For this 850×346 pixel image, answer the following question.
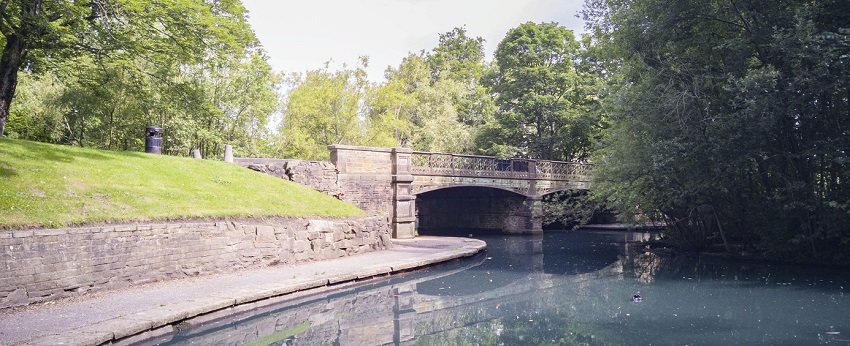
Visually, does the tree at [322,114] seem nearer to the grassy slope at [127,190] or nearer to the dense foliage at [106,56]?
the dense foliage at [106,56]

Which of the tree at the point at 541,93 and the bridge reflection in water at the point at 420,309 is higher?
the tree at the point at 541,93

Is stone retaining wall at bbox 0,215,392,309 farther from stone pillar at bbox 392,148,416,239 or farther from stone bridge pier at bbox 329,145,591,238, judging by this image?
stone pillar at bbox 392,148,416,239

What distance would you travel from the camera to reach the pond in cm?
841

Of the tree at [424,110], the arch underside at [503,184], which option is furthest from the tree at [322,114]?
the arch underside at [503,184]

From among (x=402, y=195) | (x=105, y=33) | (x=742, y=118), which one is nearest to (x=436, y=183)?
(x=402, y=195)

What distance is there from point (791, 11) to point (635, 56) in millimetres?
4360

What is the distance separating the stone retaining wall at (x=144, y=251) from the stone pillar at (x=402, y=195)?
621 cm

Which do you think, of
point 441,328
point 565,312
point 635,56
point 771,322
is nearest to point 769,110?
point 635,56

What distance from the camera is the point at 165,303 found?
31.3 feet

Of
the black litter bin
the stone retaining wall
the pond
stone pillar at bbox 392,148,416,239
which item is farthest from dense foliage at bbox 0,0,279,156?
the pond

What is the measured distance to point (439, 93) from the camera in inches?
1636

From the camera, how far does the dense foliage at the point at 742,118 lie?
14836 mm

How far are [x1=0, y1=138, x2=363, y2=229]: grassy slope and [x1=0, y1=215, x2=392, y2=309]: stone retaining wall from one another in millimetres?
467

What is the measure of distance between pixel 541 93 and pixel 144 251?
3047cm
